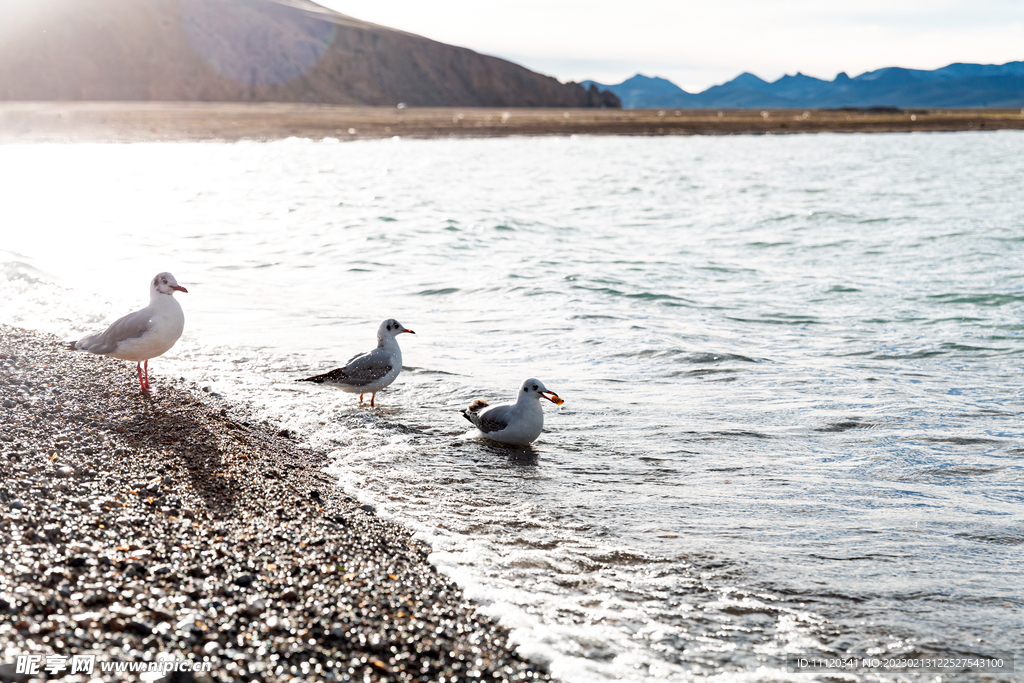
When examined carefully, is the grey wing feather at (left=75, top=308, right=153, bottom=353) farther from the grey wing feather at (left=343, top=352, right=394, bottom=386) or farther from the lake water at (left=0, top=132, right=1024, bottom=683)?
the grey wing feather at (left=343, top=352, right=394, bottom=386)

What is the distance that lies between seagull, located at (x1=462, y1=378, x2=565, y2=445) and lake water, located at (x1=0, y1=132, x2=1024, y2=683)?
0.78ft

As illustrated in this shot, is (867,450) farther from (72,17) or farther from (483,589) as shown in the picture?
(72,17)

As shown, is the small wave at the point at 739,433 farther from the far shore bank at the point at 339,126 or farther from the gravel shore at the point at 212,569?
the far shore bank at the point at 339,126

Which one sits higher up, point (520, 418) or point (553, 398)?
point (553, 398)

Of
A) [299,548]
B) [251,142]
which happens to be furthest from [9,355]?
[251,142]

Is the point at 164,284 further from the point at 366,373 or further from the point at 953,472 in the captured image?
the point at 953,472

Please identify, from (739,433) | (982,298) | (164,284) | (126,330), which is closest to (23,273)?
(126,330)

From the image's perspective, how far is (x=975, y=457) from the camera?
8.78 meters

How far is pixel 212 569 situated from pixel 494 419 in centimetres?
393

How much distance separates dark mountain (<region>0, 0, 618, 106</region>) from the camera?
490 feet

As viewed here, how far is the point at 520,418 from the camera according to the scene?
8.84 metres

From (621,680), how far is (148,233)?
2798 centimetres

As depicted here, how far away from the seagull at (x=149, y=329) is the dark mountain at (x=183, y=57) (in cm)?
15982

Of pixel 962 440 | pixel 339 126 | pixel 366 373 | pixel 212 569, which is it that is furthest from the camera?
pixel 339 126
